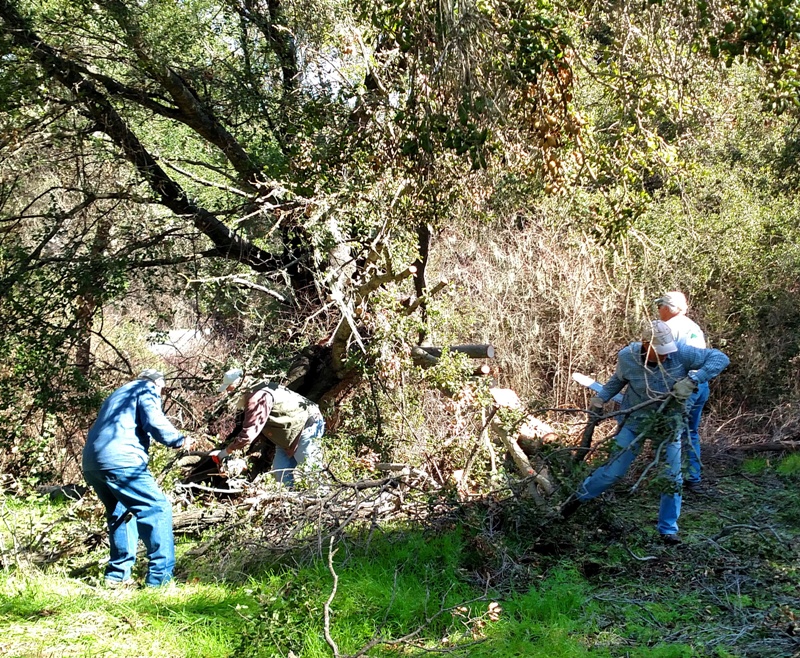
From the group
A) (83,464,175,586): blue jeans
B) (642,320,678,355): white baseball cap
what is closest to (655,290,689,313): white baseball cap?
(642,320,678,355): white baseball cap

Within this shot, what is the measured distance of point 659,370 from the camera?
591 centimetres

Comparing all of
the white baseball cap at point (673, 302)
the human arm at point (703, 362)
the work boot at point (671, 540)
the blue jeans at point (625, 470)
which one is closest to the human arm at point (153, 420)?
the blue jeans at point (625, 470)

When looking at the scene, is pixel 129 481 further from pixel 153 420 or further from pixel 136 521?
pixel 153 420

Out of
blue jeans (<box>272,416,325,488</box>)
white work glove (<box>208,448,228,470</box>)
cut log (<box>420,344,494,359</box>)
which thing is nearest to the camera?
white work glove (<box>208,448,228,470</box>)

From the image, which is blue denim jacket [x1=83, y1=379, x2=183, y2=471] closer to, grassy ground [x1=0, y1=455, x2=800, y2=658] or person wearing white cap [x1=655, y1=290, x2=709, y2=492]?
grassy ground [x1=0, y1=455, x2=800, y2=658]

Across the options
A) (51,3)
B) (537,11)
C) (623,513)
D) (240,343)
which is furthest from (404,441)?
(51,3)

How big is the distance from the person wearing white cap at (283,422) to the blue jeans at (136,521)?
Answer: 1.56 m

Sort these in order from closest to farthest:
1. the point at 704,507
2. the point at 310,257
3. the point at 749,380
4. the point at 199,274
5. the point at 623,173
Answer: the point at 623,173, the point at 704,507, the point at 310,257, the point at 199,274, the point at 749,380

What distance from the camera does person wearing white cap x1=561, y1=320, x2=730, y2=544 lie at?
5734mm

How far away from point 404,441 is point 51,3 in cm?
627

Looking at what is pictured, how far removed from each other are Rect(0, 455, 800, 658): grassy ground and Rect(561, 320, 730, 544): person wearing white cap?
0.25 meters

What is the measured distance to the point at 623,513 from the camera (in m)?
6.78

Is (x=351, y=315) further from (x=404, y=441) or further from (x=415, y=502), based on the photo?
(x=415, y=502)

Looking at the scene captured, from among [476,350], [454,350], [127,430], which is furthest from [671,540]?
[127,430]
